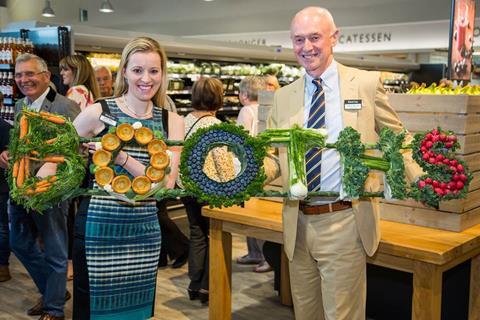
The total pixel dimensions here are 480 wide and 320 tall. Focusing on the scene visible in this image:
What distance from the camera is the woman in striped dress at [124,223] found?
239cm

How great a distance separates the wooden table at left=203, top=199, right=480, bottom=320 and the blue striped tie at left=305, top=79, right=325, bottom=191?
0.74 m

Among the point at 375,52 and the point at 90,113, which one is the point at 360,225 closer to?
the point at 90,113

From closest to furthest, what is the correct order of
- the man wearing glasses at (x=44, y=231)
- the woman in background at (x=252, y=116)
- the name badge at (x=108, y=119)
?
1. the name badge at (x=108, y=119)
2. the man wearing glasses at (x=44, y=231)
3. the woman in background at (x=252, y=116)

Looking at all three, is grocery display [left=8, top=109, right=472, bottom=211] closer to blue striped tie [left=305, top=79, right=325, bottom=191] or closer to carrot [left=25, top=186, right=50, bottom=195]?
carrot [left=25, top=186, right=50, bottom=195]

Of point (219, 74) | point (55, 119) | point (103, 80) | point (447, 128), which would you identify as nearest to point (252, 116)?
point (103, 80)

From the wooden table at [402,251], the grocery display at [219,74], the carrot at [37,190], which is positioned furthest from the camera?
the grocery display at [219,74]

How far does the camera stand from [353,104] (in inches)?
93.7

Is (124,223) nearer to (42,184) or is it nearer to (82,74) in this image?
(42,184)

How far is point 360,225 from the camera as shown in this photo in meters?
2.45

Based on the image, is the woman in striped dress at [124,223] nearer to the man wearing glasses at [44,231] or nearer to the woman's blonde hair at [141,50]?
the woman's blonde hair at [141,50]

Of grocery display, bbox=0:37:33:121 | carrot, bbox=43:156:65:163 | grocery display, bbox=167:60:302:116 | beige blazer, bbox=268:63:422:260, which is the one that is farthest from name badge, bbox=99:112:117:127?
grocery display, bbox=167:60:302:116

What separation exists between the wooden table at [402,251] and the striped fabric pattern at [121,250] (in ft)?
3.35

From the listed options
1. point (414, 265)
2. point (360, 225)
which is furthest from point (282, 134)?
point (414, 265)

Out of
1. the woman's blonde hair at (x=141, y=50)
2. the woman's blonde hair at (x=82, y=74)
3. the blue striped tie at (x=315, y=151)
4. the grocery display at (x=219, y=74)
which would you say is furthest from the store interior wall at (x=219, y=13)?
the woman's blonde hair at (x=141, y=50)
